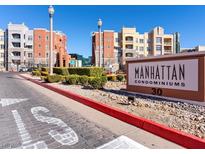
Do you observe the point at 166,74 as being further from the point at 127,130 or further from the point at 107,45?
the point at 107,45

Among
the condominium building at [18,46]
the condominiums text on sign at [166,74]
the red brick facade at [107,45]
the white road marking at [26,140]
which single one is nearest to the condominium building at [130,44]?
the red brick facade at [107,45]

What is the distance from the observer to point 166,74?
11.4m

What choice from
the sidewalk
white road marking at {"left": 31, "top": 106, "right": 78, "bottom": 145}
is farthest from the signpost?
white road marking at {"left": 31, "top": 106, "right": 78, "bottom": 145}

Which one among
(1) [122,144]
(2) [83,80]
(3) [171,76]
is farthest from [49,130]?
(2) [83,80]

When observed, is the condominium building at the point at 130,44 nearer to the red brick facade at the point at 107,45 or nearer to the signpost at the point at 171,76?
the red brick facade at the point at 107,45

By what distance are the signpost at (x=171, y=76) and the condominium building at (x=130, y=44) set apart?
6624 cm

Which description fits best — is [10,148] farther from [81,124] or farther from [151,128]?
[151,128]

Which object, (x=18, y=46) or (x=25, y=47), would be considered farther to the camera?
(x=25, y=47)

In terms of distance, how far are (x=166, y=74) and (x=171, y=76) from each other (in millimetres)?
317

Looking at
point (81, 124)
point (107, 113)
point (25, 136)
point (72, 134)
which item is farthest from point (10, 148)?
point (107, 113)

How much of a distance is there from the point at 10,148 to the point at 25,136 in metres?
0.86

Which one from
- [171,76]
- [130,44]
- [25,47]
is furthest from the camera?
[25,47]

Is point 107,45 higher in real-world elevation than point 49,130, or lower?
higher

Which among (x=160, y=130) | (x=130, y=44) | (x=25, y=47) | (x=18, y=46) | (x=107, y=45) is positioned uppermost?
(x=130, y=44)
